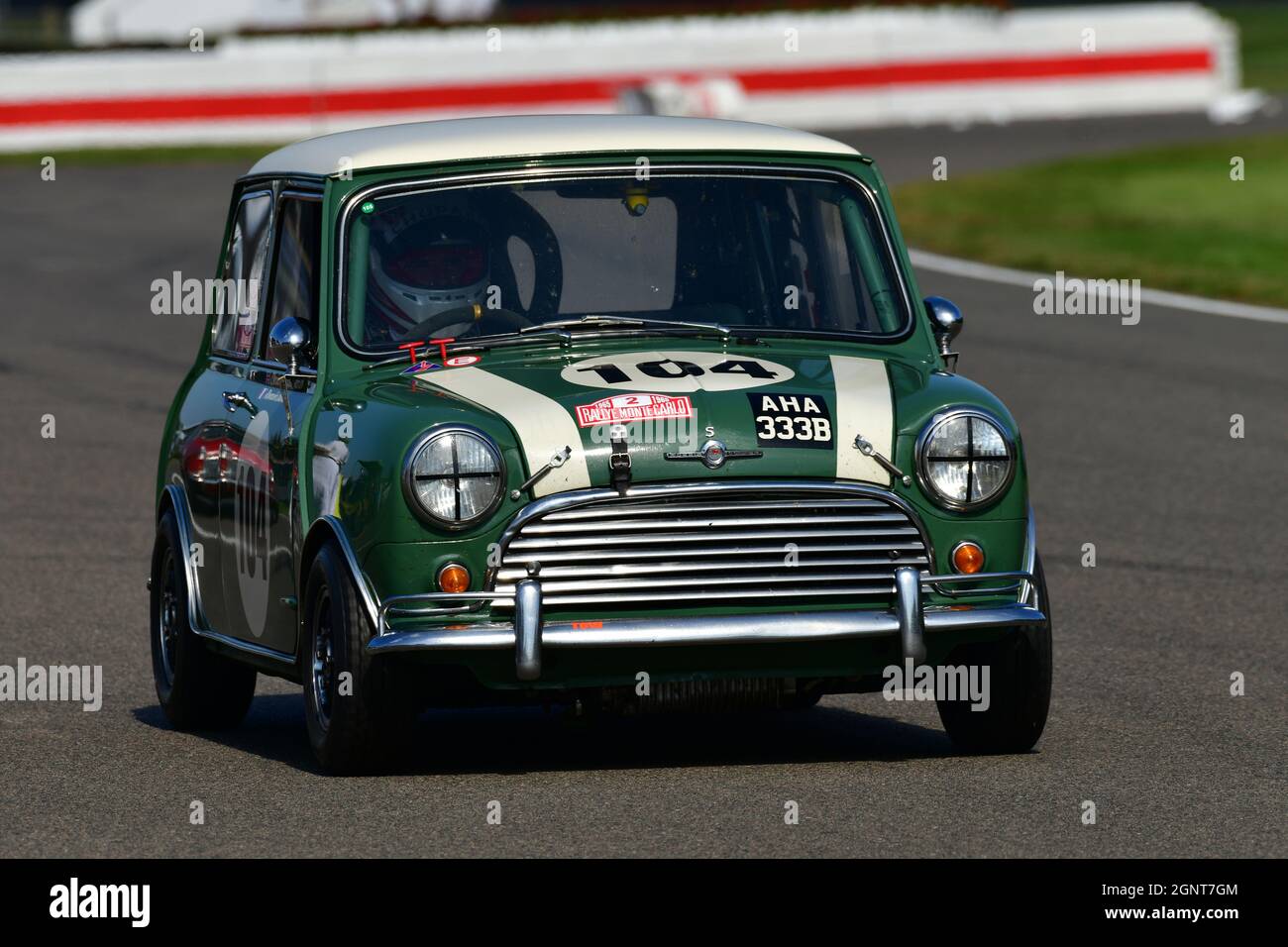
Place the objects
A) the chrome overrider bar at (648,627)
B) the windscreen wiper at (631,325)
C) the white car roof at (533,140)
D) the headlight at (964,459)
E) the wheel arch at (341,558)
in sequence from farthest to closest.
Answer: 1. the white car roof at (533,140)
2. the windscreen wiper at (631,325)
3. the headlight at (964,459)
4. the wheel arch at (341,558)
5. the chrome overrider bar at (648,627)

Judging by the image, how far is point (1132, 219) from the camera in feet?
80.7

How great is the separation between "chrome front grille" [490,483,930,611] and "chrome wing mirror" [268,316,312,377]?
3.34 feet

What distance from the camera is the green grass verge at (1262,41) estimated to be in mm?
47062

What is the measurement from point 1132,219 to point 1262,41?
119 feet

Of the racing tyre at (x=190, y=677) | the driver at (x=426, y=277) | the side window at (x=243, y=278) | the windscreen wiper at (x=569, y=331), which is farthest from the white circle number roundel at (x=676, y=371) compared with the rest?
the racing tyre at (x=190, y=677)

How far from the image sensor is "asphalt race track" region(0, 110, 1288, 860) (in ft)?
21.0

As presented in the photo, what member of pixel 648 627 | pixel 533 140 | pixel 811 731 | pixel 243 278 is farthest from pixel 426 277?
pixel 811 731

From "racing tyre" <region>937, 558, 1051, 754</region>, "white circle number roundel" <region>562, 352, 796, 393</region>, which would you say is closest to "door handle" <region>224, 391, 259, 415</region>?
"white circle number roundel" <region>562, 352, 796, 393</region>

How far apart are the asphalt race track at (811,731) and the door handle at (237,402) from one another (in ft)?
3.11

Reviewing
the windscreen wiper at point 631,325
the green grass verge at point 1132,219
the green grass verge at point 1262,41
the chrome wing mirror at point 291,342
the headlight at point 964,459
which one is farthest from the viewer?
the green grass verge at point 1262,41

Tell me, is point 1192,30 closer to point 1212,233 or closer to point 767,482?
point 1212,233

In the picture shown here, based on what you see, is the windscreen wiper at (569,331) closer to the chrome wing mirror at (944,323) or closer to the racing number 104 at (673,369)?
the racing number 104 at (673,369)

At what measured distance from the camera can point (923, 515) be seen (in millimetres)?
6984

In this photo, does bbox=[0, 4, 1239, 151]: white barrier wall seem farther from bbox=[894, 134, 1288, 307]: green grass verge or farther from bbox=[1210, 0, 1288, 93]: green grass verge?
bbox=[894, 134, 1288, 307]: green grass verge
